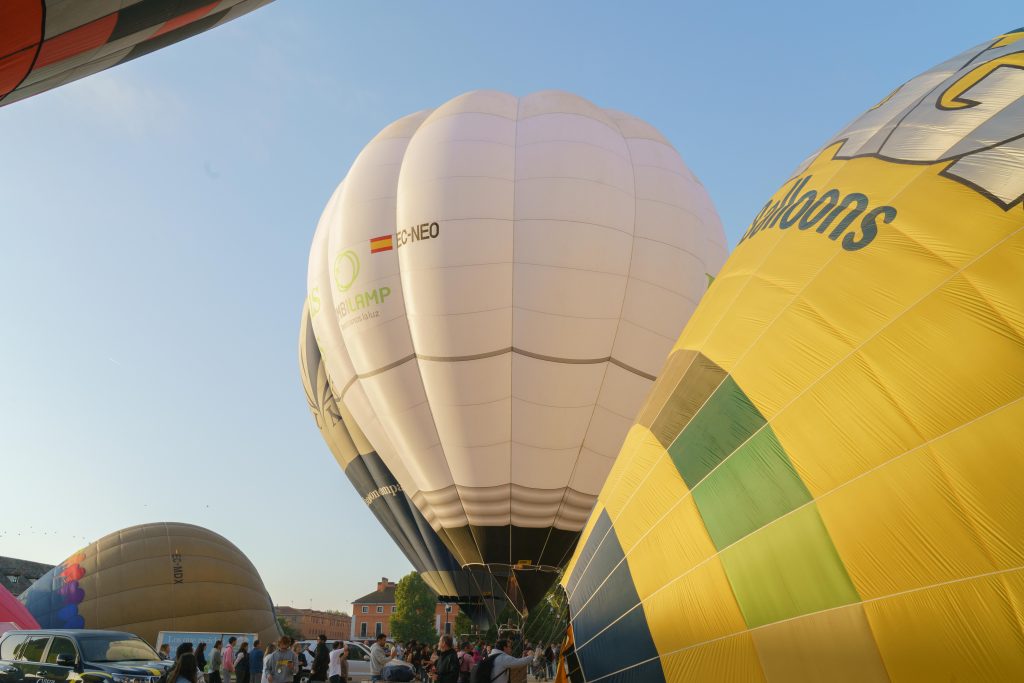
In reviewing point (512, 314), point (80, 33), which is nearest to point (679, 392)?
point (80, 33)

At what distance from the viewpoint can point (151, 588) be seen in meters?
19.9

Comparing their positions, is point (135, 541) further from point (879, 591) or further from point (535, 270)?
point (879, 591)

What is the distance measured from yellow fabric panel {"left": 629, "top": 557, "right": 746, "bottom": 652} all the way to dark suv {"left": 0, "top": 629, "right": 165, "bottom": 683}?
584cm

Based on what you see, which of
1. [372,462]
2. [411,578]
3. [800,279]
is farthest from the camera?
[411,578]

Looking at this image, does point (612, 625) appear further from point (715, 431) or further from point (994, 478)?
point (994, 478)

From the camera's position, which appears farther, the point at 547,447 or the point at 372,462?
the point at 372,462

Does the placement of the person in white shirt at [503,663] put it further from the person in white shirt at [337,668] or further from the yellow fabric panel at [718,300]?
the person in white shirt at [337,668]

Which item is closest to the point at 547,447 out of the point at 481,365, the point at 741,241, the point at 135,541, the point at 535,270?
the point at 481,365

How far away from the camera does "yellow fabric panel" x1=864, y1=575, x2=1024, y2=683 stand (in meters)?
2.90

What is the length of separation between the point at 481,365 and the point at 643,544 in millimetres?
6973

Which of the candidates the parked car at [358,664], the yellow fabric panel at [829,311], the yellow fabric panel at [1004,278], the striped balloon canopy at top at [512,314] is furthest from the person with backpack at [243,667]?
the yellow fabric panel at [1004,278]

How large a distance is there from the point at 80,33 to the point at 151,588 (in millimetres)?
17153

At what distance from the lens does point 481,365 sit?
11.5 metres

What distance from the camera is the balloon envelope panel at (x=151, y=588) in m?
19.4
